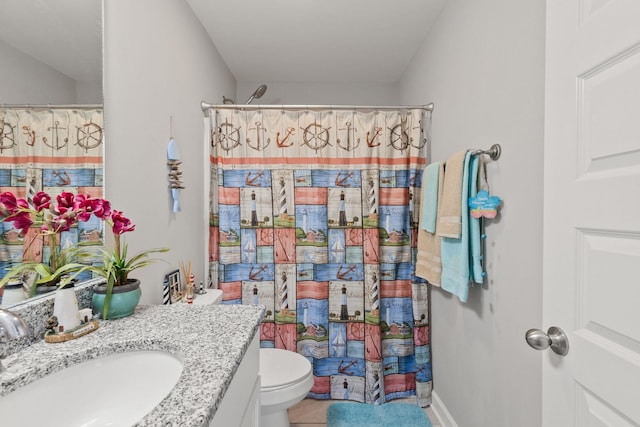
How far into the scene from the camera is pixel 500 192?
124 centimetres

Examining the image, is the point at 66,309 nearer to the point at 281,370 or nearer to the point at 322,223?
the point at 281,370

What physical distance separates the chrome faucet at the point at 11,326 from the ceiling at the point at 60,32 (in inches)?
27.4

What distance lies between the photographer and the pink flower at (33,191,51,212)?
0.84 meters

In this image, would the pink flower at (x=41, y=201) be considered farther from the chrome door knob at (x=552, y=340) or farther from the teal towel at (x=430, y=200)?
the teal towel at (x=430, y=200)

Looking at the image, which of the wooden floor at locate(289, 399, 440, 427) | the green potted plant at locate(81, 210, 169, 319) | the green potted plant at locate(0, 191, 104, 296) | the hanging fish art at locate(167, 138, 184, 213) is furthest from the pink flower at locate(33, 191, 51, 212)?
the wooden floor at locate(289, 399, 440, 427)

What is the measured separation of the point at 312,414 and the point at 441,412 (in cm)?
81

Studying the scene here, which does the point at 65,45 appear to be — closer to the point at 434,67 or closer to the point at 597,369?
the point at 597,369

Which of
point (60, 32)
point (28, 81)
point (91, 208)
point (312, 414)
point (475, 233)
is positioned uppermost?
point (60, 32)

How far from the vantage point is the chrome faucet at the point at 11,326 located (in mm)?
584

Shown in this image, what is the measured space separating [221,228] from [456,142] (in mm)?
1543

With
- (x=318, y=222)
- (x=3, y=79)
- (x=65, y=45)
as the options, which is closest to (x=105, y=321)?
(x=3, y=79)

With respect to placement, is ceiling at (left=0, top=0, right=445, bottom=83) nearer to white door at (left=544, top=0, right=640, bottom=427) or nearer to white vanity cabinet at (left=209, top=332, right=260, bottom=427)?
white vanity cabinet at (left=209, top=332, right=260, bottom=427)

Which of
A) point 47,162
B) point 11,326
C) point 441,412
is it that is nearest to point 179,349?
point 11,326

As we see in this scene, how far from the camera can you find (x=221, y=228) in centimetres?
198
